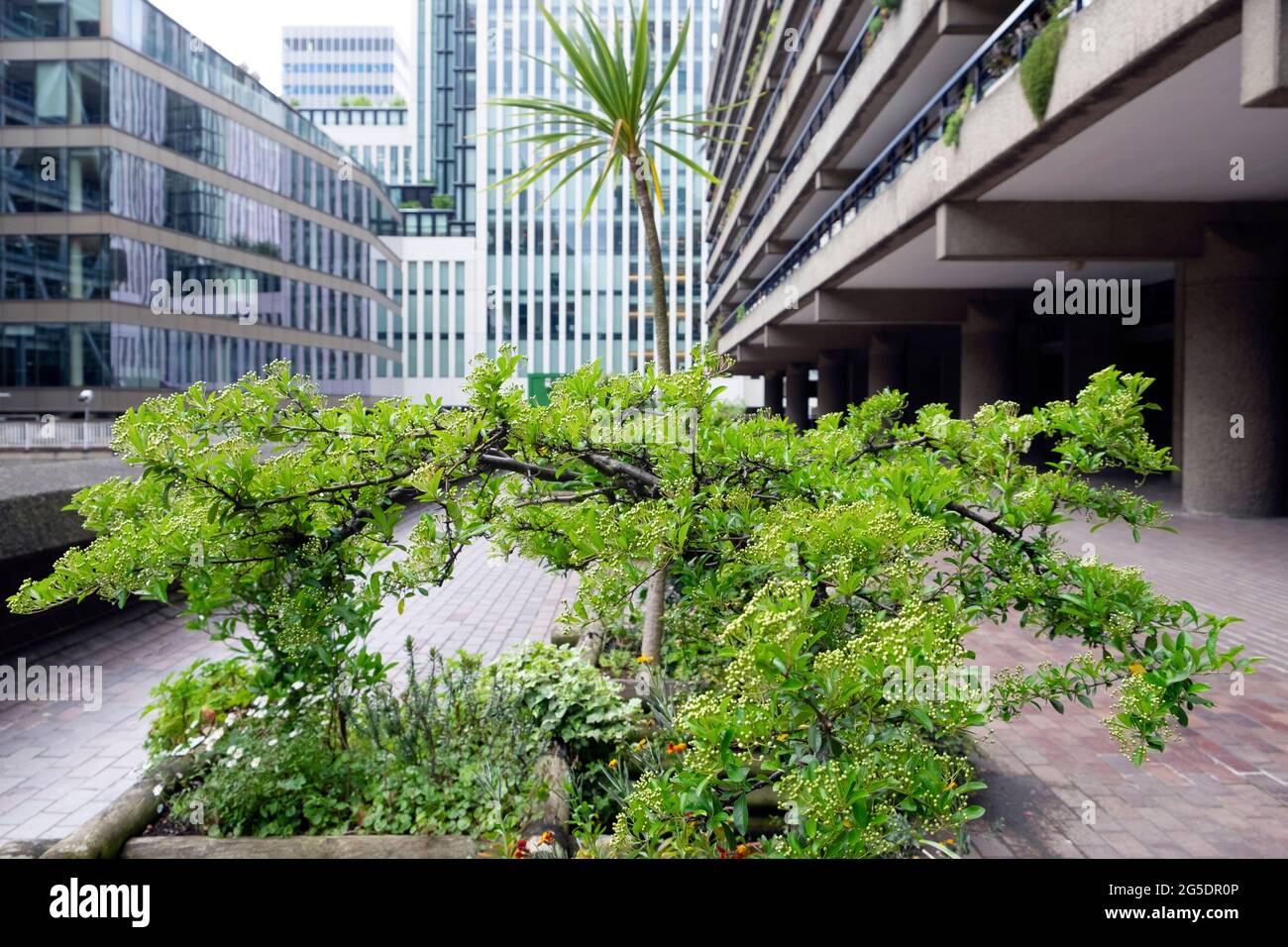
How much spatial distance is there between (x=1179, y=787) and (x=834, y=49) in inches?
984

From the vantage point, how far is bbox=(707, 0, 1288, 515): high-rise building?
10.4 metres

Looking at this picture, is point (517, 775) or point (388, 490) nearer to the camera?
point (388, 490)

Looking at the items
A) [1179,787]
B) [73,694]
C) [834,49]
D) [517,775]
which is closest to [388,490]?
[517,775]

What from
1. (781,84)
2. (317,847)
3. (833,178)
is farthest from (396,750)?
(781,84)

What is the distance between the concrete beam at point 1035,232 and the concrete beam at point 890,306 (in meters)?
9.77

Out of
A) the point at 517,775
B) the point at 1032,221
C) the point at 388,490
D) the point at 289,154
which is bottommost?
the point at 517,775

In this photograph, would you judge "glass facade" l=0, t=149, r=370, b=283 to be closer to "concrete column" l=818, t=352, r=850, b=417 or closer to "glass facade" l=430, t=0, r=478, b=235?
"concrete column" l=818, t=352, r=850, b=417

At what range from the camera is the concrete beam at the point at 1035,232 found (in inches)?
591

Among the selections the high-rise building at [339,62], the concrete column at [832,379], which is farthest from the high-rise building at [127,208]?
the high-rise building at [339,62]

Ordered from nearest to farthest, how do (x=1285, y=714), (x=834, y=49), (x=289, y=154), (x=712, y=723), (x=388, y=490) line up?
(x=712, y=723)
(x=388, y=490)
(x=1285, y=714)
(x=834, y=49)
(x=289, y=154)

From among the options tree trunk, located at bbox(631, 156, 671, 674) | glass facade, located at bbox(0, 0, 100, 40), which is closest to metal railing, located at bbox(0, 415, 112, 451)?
glass facade, located at bbox(0, 0, 100, 40)

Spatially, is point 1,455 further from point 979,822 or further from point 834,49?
point 979,822

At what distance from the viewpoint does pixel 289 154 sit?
53750mm

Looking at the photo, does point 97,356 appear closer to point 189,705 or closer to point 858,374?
point 858,374
